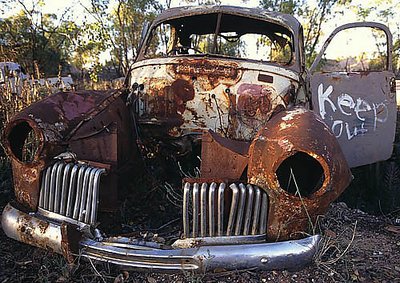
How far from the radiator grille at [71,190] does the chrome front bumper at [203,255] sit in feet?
0.65

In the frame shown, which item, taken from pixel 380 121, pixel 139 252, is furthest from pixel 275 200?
pixel 380 121

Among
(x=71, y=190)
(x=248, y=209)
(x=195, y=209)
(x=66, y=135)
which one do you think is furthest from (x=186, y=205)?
(x=66, y=135)

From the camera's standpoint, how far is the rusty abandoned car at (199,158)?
2.12m

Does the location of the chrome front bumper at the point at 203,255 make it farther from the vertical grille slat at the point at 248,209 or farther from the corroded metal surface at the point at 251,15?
the corroded metal surface at the point at 251,15

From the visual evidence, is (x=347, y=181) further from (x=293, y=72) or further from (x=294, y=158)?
(x=293, y=72)

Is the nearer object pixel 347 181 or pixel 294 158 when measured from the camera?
pixel 347 181

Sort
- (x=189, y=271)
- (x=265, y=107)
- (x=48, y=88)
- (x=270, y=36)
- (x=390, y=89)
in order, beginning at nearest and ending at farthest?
(x=189, y=271)
(x=265, y=107)
(x=270, y=36)
(x=390, y=89)
(x=48, y=88)

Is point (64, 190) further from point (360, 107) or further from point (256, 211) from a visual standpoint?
point (360, 107)

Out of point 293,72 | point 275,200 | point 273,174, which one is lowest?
point 275,200

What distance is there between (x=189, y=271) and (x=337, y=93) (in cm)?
312

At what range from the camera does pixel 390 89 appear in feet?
15.3

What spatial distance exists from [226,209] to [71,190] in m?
0.99

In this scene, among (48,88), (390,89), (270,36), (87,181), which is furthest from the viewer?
(48,88)

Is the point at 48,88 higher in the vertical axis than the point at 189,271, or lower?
higher
